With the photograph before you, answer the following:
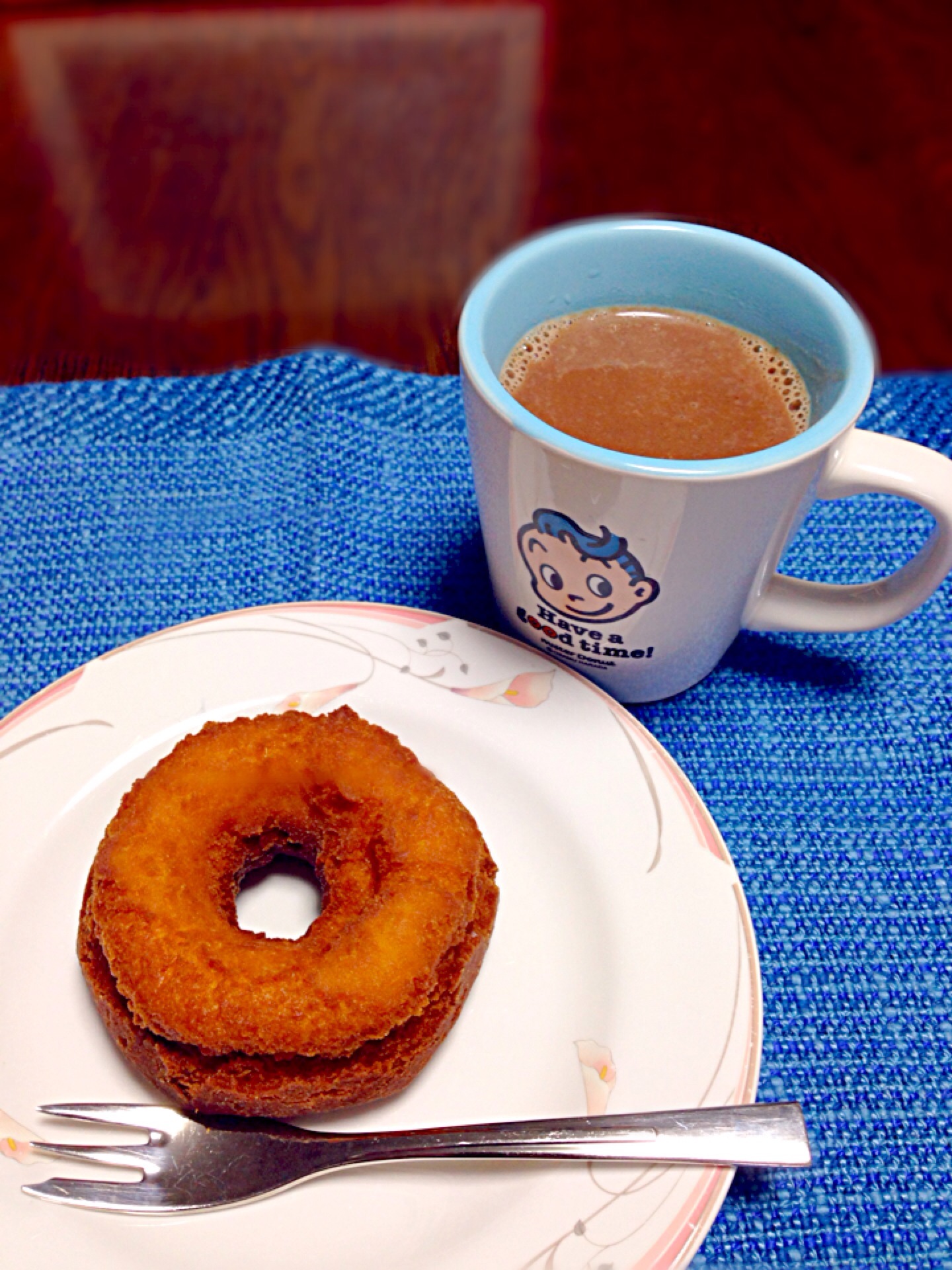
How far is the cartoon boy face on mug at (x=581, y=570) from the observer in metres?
0.84

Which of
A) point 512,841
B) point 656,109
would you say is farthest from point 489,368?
point 656,109

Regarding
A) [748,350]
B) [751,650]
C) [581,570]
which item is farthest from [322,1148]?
[748,350]

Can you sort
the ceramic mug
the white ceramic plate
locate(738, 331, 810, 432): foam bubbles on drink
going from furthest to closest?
locate(738, 331, 810, 432): foam bubbles on drink → the ceramic mug → the white ceramic plate

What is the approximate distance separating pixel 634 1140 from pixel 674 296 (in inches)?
27.9

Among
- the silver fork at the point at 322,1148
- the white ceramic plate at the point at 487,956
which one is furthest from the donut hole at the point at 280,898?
the silver fork at the point at 322,1148

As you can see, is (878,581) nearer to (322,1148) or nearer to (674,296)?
(674,296)

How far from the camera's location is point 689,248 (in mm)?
926

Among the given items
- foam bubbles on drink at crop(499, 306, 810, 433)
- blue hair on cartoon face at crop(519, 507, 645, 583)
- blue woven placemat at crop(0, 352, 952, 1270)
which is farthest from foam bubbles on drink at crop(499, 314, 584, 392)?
blue woven placemat at crop(0, 352, 952, 1270)

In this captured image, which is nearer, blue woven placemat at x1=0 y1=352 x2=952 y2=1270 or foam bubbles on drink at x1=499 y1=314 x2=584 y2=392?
blue woven placemat at x1=0 y1=352 x2=952 y2=1270

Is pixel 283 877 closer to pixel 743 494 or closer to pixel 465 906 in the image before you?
pixel 465 906

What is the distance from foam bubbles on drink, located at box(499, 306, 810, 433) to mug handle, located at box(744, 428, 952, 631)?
57 mm

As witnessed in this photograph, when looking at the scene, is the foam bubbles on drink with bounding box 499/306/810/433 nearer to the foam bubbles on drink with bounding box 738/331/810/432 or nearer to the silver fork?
the foam bubbles on drink with bounding box 738/331/810/432

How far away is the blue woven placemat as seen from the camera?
766 millimetres

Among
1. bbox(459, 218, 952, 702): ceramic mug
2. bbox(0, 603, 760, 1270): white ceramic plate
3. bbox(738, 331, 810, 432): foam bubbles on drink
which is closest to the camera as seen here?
bbox(0, 603, 760, 1270): white ceramic plate
